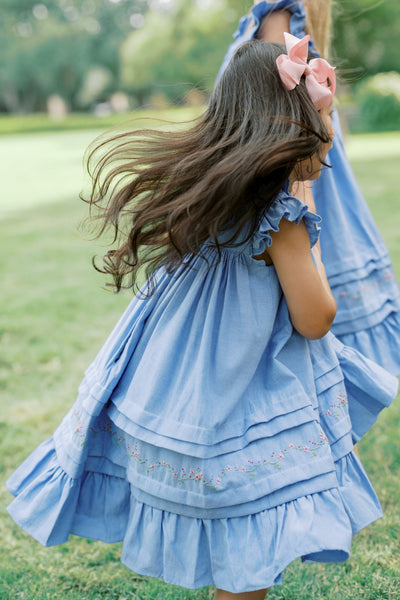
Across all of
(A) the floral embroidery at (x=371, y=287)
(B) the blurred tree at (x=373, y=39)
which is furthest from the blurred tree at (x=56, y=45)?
(A) the floral embroidery at (x=371, y=287)

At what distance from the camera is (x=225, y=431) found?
1413 millimetres

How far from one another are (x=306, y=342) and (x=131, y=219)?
483mm

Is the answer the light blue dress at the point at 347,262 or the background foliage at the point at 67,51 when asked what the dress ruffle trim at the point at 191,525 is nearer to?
the light blue dress at the point at 347,262

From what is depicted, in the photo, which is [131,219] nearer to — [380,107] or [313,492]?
[313,492]

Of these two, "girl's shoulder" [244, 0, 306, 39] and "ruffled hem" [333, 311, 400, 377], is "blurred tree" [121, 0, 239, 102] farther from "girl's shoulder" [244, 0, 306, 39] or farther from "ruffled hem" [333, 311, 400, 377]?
"ruffled hem" [333, 311, 400, 377]

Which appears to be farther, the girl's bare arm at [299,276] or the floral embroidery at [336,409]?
the floral embroidery at [336,409]

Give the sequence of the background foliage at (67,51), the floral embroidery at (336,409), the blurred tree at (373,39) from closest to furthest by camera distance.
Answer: the floral embroidery at (336,409) < the blurred tree at (373,39) < the background foliage at (67,51)

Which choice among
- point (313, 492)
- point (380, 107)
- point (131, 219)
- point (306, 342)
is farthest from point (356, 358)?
point (380, 107)

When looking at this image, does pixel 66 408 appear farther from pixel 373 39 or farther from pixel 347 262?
pixel 373 39

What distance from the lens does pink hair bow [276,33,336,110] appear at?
1.34 metres

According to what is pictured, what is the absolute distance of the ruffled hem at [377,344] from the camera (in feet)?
6.73

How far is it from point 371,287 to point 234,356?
848mm

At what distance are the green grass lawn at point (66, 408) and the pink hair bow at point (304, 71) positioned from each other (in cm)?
120

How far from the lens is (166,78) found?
29.2 metres
